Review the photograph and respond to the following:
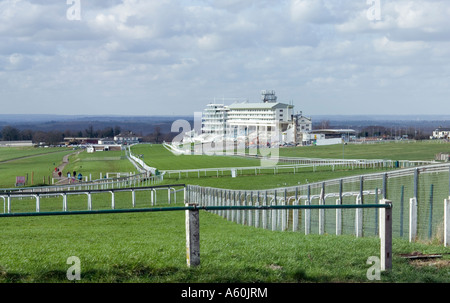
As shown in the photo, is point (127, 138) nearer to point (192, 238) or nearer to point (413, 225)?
point (413, 225)

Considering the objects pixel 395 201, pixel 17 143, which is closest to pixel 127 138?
pixel 17 143

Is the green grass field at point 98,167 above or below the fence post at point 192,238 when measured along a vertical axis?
below

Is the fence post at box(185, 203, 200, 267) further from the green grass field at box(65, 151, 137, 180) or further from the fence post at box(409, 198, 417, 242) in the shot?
the green grass field at box(65, 151, 137, 180)

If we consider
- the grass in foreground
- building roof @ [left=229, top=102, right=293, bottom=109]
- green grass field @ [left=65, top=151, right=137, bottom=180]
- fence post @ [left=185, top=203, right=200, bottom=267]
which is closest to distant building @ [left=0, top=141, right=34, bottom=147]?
building roof @ [left=229, top=102, right=293, bottom=109]

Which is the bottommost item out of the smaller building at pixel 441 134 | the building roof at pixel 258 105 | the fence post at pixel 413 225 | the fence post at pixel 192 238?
the smaller building at pixel 441 134

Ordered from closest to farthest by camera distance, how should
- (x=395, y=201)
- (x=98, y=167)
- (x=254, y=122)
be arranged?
(x=395, y=201), (x=98, y=167), (x=254, y=122)

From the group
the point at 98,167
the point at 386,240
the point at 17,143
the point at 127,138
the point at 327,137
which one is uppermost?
the point at 386,240

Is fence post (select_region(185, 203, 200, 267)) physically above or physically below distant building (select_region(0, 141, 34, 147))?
above

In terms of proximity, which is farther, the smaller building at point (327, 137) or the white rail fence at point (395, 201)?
the smaller building at point (327, 137)

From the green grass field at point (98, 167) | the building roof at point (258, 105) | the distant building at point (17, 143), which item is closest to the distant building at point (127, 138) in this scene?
the distant building at point (17, 143)

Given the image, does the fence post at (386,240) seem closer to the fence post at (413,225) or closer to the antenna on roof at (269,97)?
the fence post at (413,225)

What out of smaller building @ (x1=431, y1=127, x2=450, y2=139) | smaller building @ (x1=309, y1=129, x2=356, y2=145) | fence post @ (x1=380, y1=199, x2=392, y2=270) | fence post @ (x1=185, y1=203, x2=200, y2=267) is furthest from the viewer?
smaller building @ (x1=309, y1=129, x2=356, y2=145)

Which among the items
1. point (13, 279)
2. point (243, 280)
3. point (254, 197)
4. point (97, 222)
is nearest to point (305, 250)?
point (243, 280)
